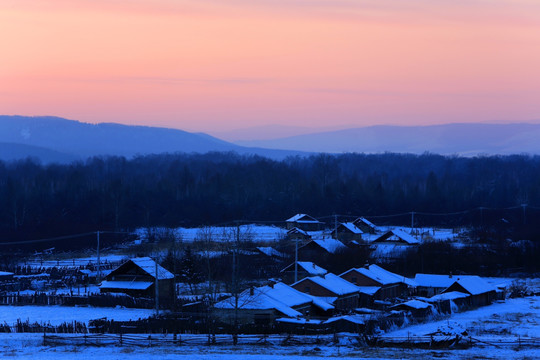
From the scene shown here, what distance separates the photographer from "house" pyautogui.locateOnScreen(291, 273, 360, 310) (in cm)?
4050

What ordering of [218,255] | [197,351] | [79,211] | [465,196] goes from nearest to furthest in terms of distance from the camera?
[197,351] < [218,255] < [79,211] < [465,196]

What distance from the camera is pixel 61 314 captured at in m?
36.9

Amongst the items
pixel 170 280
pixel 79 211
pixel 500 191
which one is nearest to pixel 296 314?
pixel 170 280

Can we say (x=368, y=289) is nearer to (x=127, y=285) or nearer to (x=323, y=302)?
(x=323, y=302)

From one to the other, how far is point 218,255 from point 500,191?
62.0 meters

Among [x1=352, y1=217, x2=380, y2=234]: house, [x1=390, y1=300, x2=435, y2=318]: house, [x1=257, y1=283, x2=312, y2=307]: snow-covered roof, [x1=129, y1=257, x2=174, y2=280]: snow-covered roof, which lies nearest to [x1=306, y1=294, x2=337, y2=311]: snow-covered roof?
[x1=257, y1=283, x2=312, y2=307]: snow-covered roof

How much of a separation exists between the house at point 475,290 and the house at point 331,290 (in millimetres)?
6272

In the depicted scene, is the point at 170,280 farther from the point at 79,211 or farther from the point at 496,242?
the point at 79,211

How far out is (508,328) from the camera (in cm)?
3362

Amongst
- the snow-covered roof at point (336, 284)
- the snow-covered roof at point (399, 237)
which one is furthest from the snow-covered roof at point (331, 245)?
the snow-covered roof at point (336, 284)

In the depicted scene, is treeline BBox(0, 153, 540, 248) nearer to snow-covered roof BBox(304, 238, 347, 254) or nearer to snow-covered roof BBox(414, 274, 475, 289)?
snow-covered roof BBox(304, 238, 347, 254)

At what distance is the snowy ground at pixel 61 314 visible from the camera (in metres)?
34.8

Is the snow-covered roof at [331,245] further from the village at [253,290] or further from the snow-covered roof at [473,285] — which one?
the snow-covered roof at [473,285]

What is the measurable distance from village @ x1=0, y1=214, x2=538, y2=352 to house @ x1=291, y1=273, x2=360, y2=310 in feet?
0.18
